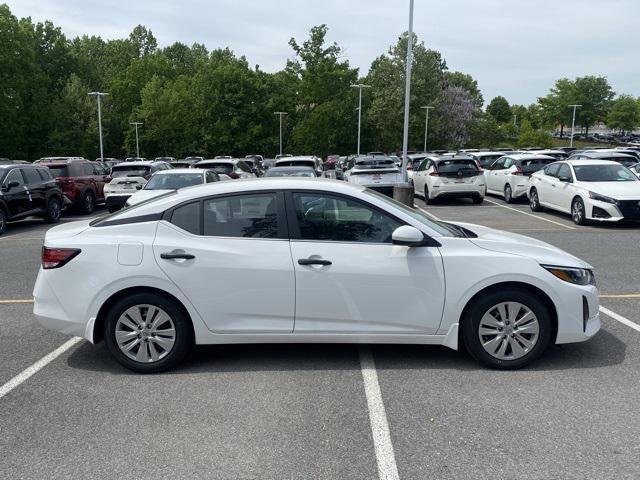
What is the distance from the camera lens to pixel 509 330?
4.68m

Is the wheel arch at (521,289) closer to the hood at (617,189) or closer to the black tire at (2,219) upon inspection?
the hood at (617,189)

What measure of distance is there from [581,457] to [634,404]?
96 centimetres

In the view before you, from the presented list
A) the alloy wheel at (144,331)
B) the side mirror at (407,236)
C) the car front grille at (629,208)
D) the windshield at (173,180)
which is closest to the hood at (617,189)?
the car front grille at (629,208)

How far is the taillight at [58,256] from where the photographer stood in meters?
4.73

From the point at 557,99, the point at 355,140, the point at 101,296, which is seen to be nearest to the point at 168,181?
the point at 101,296

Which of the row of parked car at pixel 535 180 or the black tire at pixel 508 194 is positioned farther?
the black tire at pixel 508 194

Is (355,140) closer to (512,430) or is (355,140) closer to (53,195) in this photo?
(53,195)

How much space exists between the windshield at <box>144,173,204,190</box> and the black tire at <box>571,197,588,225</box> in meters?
8.77

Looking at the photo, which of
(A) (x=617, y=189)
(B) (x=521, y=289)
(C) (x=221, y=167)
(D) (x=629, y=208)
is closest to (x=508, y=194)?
(A) (x=617, y=189)

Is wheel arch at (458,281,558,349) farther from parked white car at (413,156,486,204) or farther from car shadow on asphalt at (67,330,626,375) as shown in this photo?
parked white car at (413,156,486,204)

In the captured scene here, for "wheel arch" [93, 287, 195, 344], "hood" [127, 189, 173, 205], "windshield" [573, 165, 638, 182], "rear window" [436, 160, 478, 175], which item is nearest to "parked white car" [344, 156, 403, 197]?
"rear window" [436, 160, 478, 175]

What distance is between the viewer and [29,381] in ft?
15.3

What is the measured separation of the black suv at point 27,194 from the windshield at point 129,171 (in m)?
2.60

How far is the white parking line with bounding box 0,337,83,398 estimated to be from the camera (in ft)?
14.8
